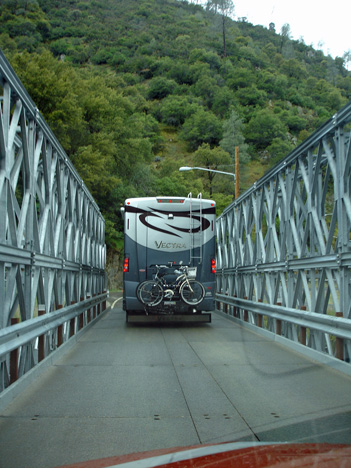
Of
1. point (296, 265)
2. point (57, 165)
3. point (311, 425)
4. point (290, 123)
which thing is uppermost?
point (290, 123)

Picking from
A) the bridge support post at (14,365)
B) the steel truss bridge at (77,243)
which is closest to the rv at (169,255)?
the steel truss bridge at (77,243)

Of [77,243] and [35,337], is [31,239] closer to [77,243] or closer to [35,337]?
[35,337]

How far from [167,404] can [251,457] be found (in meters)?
A: 3.52

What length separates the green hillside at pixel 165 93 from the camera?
46719 millimetres

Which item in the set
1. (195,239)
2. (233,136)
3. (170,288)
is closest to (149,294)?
(170,288)

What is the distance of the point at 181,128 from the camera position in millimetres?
150875

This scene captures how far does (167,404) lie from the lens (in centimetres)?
675

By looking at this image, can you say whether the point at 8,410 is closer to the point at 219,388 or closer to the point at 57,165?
the point at 219,388

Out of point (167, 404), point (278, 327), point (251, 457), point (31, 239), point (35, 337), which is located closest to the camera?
point (251, 457)

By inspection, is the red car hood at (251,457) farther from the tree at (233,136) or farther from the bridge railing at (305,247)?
the tree at (233,136)

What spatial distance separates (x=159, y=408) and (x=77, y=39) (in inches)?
7148

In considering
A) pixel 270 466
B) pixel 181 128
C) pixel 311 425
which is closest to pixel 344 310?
pixel 311 425

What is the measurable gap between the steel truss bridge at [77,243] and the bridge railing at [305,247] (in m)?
0.02

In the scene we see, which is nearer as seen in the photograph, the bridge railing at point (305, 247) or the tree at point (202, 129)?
the bridge railing at point (305, 247)
